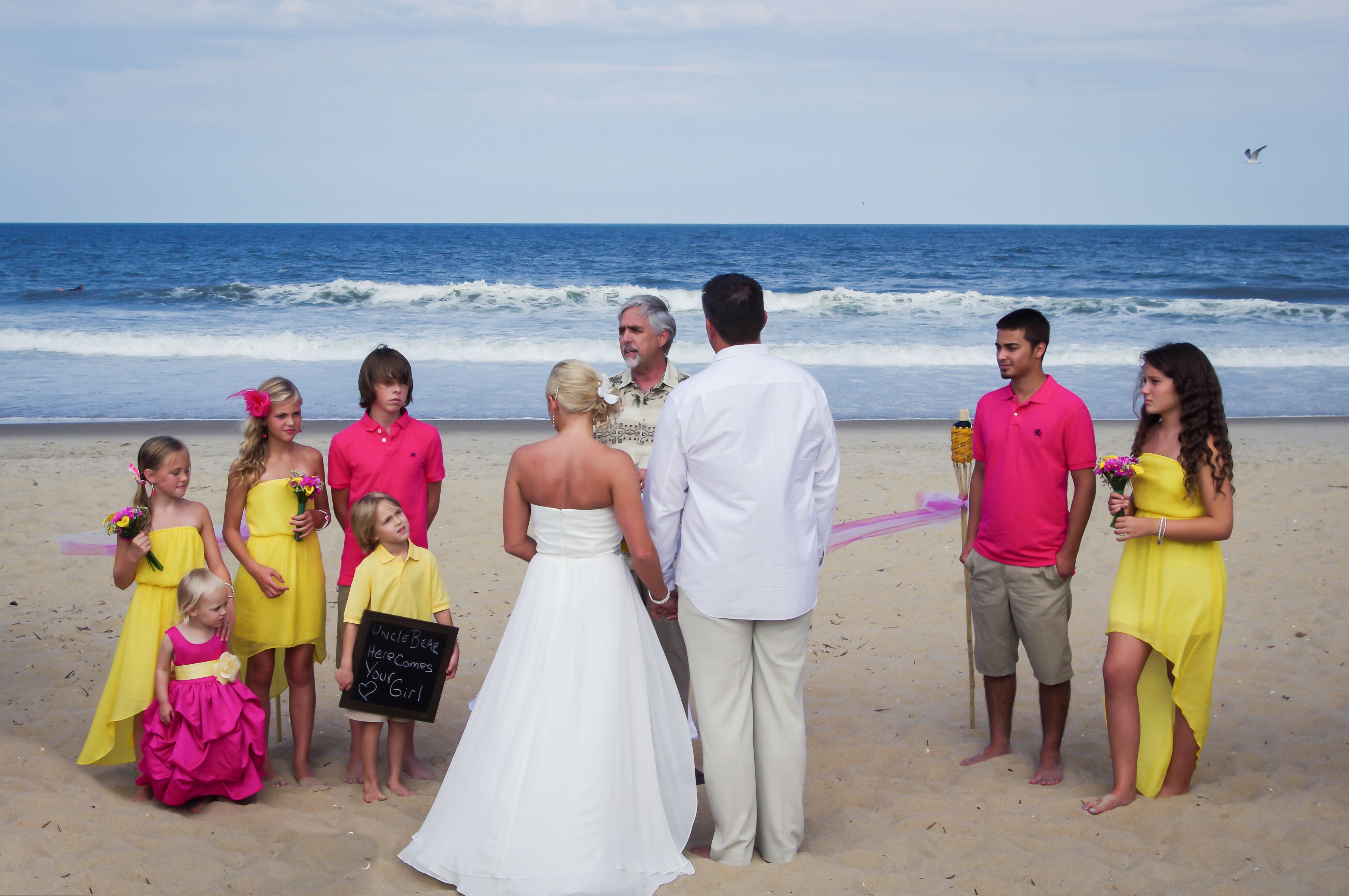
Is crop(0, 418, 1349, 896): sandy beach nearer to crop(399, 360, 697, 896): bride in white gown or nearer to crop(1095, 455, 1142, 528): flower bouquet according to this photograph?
crop(399, 360, 697, 896): bride in white gown

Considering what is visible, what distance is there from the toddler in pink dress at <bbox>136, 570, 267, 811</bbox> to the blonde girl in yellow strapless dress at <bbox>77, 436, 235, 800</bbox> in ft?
0.30

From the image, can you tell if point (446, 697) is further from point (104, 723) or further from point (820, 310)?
point (820, 310)

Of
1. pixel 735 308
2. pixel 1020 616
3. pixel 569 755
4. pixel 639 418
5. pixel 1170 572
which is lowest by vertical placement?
pixel 569 755

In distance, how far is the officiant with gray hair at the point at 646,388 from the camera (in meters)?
4.08

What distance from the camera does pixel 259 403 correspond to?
3859 mm

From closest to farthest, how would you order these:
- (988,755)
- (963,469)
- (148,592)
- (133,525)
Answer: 1. (133,525)
2. (148,592)
3. (988,755)
4. (963,469)

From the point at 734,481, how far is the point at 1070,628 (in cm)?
364

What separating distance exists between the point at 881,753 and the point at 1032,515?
131cm

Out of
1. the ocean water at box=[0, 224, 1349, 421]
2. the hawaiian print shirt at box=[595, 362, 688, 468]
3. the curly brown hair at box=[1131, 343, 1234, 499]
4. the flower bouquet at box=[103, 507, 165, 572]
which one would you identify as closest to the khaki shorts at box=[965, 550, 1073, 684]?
the curly brown hair at box=[1131, 343, 1234, 499]

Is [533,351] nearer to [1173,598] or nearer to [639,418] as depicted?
[639,418]

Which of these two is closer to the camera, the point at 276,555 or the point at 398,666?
the point at 398,666

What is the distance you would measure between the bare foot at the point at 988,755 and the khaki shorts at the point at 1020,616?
0.35 m

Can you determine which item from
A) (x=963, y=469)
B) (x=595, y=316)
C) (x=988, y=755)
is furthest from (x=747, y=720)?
(x=595, y=316)

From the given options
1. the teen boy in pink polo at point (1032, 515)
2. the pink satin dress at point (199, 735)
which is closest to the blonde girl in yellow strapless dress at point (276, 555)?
the pink satin dress at point (199, 735)
